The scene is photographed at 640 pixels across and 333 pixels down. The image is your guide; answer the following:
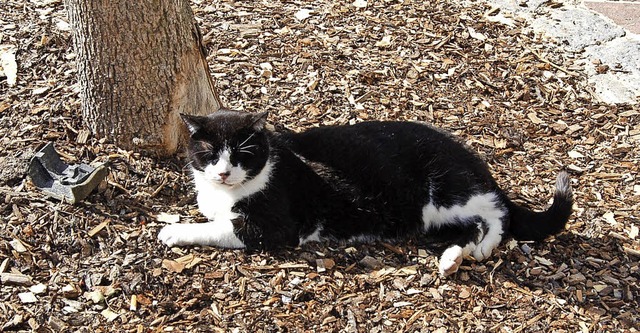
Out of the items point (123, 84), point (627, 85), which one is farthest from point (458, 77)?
point (123, 84)

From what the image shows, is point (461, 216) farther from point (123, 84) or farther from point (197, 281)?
point (123, 84)

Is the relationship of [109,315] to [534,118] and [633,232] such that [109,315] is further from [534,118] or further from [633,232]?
[534,118]

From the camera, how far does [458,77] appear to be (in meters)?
5.48

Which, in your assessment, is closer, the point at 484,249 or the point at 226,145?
the point at 226,145

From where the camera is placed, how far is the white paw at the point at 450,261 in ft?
12.9

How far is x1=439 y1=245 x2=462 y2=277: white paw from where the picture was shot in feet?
12.9

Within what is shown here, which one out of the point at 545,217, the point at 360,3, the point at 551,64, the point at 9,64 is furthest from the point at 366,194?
the point at 9,64

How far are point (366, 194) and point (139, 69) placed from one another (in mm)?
1502

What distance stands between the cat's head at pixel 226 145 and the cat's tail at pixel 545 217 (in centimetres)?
155

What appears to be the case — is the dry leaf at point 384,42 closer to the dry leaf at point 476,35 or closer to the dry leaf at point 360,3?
the dry leaf at point 360,3

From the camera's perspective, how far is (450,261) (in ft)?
12.9

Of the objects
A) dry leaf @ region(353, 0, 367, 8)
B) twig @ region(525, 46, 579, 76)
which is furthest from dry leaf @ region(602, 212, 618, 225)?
dry leaf @ region(353, 0, 367, 8)

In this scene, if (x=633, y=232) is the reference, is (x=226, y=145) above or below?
above

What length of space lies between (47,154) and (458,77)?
9.76ft
